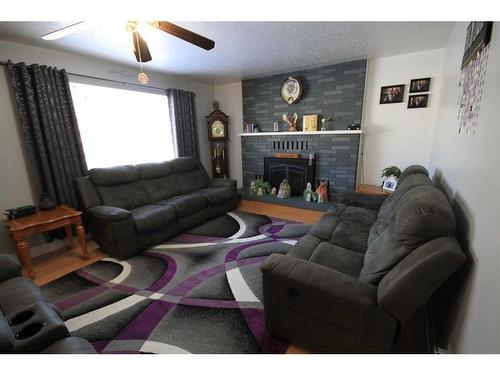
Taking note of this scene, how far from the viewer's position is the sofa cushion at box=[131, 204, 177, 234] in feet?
8.30

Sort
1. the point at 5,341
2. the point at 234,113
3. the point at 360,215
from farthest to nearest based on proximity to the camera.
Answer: the point at 234,113
the point at 360,215
the point at 5,341

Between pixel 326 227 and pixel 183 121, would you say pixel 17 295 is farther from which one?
pixel 183 121

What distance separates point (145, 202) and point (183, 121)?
5.75ft

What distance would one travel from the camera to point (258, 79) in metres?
4.25

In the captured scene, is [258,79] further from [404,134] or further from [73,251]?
[73,251]

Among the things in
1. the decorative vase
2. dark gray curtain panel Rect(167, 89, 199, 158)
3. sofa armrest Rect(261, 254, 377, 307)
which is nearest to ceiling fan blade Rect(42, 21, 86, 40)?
the decorative vase

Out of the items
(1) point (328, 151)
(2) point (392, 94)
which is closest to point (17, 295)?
(1) point (328, 151)

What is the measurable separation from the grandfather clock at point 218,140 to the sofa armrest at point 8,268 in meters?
3.49

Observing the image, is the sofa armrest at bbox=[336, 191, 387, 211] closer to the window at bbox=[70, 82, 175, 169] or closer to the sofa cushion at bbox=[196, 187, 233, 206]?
the sofa cushion at bbox=[196, 187, 233, 206]

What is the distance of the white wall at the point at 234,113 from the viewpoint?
4.65 metres

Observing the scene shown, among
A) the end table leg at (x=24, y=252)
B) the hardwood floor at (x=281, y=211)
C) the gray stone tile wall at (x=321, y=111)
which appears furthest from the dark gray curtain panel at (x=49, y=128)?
the gray stone tile wall at (x=321, y=111)

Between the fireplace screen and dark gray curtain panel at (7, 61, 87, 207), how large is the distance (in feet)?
9.59

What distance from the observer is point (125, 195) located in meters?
3.00
